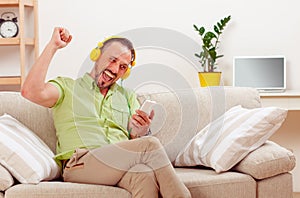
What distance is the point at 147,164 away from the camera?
2723 mm

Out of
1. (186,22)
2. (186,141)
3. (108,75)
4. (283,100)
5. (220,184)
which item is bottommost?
(220,184)

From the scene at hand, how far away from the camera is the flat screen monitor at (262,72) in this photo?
169 inches

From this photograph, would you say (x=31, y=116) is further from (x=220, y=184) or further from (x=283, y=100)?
(x=283, y=100)

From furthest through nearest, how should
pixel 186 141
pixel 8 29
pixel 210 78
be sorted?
pixel 8 29, pixel 210 78, pixel 186 141

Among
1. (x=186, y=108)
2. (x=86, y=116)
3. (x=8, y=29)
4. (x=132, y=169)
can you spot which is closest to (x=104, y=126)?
(x=86, y=116)

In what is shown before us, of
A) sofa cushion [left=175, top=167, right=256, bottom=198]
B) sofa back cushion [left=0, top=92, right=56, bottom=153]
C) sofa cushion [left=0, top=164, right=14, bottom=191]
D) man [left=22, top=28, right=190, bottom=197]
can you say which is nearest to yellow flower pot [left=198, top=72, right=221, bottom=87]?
man [left=22, top=28, right=190, bottom=197]

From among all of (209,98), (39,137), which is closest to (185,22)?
(209,98)

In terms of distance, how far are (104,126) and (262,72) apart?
168 cm

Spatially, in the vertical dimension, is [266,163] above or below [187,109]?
below

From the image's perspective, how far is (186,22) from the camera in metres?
4.48

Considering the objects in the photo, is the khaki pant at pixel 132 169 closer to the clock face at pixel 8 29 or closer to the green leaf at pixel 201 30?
the green leaf at pixel 201 30

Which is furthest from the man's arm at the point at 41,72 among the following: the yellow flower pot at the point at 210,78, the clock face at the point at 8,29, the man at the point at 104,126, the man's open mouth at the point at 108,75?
the clock face at the point at 8,29

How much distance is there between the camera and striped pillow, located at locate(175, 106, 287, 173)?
3033 mm

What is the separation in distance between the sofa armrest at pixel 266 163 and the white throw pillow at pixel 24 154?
897 millimetres
